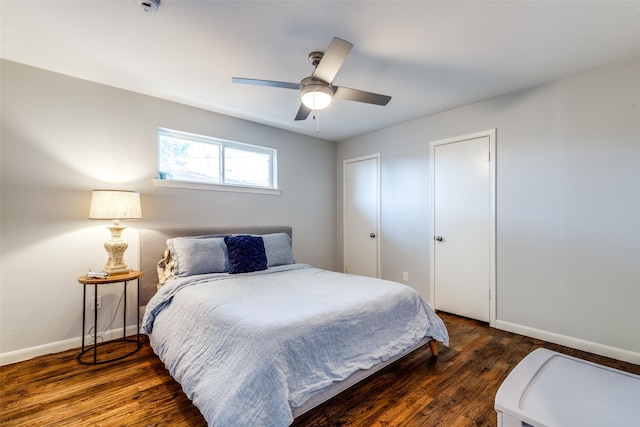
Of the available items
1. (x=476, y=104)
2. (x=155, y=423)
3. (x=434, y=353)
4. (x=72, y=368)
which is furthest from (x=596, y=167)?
(x=72, y=368)

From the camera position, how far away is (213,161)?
3551 millimetres

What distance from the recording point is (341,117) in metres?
3.63

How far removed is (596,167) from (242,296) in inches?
125

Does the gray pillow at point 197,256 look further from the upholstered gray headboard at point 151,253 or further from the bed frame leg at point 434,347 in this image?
the bed frame leg at point 434,347

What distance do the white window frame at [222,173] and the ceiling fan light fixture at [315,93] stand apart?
182cm

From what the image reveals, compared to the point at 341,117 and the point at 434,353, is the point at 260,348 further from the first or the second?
the point at 341,117

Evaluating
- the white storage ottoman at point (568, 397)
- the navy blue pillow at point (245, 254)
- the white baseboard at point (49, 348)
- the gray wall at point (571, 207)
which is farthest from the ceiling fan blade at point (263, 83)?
the white baseboard at point (49, 348)

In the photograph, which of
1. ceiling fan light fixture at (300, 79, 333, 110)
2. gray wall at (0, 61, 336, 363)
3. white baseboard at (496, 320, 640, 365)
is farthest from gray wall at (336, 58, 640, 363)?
gray wall at (0, 61, 336, 363)

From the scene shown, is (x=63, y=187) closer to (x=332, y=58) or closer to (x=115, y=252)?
(x=115, y=252)

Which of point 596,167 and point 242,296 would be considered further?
point 596,167

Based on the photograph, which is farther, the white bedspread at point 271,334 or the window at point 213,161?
the window at point 213,161

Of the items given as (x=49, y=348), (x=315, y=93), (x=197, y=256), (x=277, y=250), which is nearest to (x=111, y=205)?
(x=197, y=256)

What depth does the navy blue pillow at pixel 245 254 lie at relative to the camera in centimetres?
280

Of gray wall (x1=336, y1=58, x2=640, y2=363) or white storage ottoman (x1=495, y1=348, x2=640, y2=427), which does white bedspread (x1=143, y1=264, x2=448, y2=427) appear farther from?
gray wall (x1=336, y1=58, x2=640, y2=363)
